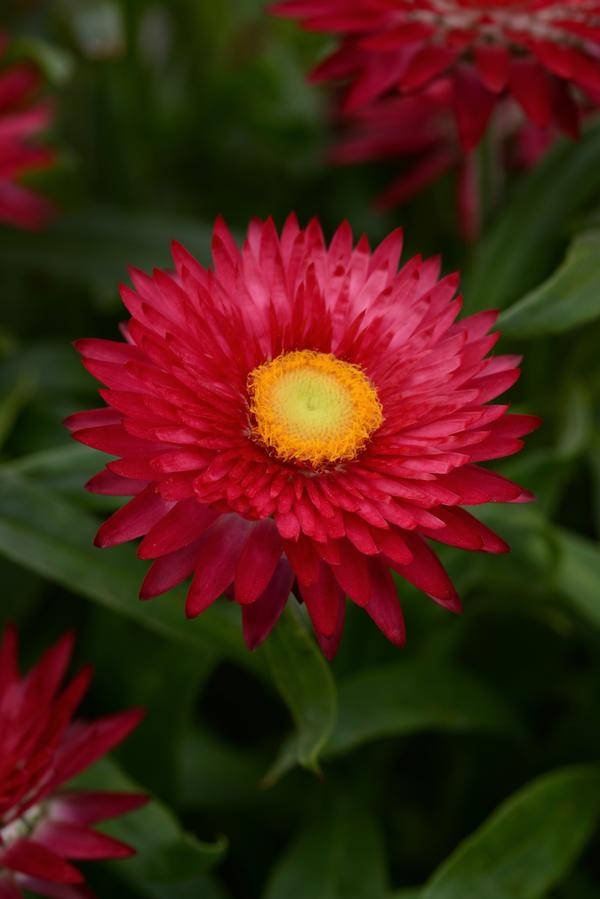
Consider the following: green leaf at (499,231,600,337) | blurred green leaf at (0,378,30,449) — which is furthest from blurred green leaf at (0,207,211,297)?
green leaf at (499,231,600,337)

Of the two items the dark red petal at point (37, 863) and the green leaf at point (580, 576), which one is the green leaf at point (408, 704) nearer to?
the green leaf at point (580, 576)

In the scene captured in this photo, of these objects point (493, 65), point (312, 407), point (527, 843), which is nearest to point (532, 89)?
point (493, 65)

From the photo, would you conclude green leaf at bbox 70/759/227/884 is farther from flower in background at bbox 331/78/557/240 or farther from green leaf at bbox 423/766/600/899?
flower in background at bbox 331/78/557/240

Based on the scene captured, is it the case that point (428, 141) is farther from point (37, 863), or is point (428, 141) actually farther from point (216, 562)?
point (37, 863)

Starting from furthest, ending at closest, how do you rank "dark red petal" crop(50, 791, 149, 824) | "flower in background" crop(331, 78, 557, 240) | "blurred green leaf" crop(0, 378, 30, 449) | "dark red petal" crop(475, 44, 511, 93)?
"flower in background" crop(331, 78, 557, 240) < "blurred green leaf" crop(0, 378, 30, 449) < "dark red petal" crop(475, 44, 511, 93) < "dark red petal" crop(50, 791, 149, 824)

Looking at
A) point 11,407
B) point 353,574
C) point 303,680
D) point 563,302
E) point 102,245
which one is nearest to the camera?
point 353,574

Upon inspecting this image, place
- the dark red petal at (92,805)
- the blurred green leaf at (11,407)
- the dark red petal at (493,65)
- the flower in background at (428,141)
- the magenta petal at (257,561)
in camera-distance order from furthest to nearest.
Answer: the flower in background at (428,141)
the blurred green leaf at (11,407)
the dark red petal at (493,65)
the dark red petal at (92,805)
the magenta petal at (257,561)

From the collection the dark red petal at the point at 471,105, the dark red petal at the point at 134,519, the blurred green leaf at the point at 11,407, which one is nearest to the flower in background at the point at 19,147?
the blurred green leaf at the point at 11,407
